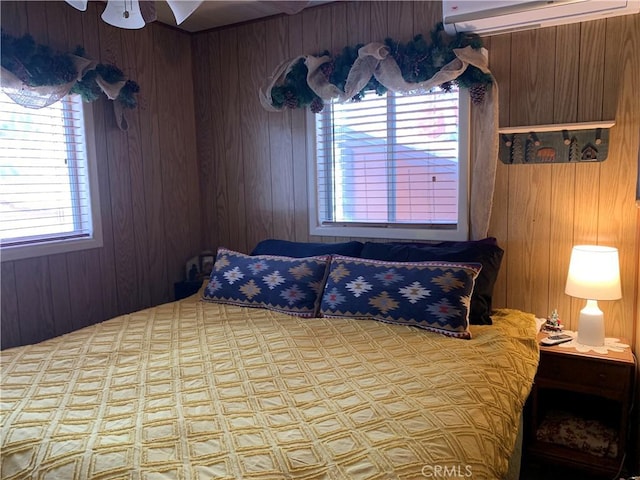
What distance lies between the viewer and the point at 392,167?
2.95 m

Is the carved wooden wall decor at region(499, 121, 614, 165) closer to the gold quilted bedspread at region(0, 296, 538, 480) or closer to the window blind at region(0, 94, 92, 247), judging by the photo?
the gold quilted bedspread at region(0, 296, 538, 480)

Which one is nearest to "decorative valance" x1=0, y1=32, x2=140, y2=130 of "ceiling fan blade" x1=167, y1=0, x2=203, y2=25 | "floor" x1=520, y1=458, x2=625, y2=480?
"ceiling fan blade" x1=167, y1=0, x2=203, y2=25

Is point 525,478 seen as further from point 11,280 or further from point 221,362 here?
point 11,280

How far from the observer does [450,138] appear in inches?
108

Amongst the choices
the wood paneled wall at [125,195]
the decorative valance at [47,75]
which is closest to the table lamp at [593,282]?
the wood paneled wall at [125,195]

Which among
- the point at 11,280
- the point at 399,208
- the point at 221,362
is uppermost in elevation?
the point at 399,208

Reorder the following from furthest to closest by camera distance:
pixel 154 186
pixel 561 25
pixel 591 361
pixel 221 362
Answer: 1. pixel 154 186
2. pixel 561 25
3. pixel 591 361
4. pixel 221 362

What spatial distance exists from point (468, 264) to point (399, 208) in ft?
2.47

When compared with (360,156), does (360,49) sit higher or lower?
higher

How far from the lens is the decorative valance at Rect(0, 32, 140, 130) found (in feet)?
7.64

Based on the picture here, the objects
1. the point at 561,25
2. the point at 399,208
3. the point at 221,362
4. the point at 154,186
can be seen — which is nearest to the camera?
the point at 221,362

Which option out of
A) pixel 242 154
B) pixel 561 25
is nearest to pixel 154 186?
pixel 242 154

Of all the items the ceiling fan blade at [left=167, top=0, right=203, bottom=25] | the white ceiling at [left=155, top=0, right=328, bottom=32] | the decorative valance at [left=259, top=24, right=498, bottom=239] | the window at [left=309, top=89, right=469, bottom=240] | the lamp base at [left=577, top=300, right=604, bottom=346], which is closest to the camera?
the ceiling fan blade at [left=167, top=0, right=203, bottom=25]

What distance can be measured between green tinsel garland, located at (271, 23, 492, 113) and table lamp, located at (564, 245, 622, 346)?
96 cm
